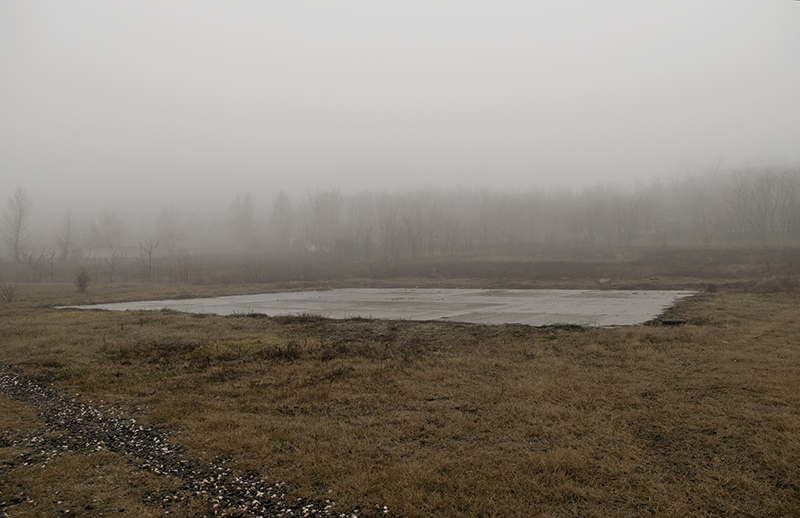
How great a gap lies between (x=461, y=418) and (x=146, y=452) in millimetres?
4422

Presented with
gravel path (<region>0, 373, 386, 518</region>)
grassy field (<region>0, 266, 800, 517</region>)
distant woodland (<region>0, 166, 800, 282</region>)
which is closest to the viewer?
gravel path (<region>0, 373, 386, 518</region>)

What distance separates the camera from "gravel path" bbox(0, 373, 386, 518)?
15.0 ft

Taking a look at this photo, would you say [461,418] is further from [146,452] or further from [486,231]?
[486,231]

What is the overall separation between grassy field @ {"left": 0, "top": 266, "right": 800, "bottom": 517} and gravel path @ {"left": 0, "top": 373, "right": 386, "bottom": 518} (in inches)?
8.2

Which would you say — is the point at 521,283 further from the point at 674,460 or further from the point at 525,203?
the point at 525,203

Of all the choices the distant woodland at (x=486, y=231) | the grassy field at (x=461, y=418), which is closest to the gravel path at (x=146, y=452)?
the grassy field at (x=461, y=418)

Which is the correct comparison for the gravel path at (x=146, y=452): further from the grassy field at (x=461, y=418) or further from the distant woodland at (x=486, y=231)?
the distant woodland at (x=486, y=231)

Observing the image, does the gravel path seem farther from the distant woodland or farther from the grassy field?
the distant woodland

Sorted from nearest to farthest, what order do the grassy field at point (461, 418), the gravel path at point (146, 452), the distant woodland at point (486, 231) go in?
1. the gravel path at point (146, 452)
2. the grassy field at point (461, 418)
3. the distant woodland at point (486, 231)

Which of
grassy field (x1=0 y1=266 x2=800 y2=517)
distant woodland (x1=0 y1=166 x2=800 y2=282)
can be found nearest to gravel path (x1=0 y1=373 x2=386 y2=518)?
grassy field (x1=0 y1=266 x2=800 y2=517)

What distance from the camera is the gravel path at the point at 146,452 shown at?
4570 millimetres

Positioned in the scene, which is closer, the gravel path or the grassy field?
the gravel path

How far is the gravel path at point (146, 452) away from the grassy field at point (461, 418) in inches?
8.2

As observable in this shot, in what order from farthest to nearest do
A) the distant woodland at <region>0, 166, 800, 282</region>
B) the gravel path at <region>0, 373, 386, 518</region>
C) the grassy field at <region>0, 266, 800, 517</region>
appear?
the distant woodland at <region>0, 166, 800, 282</region> → the grassy field at <region>0, 266, 800, 517</region> → the gravel path at <region>0, 373, 386, 518</region>
